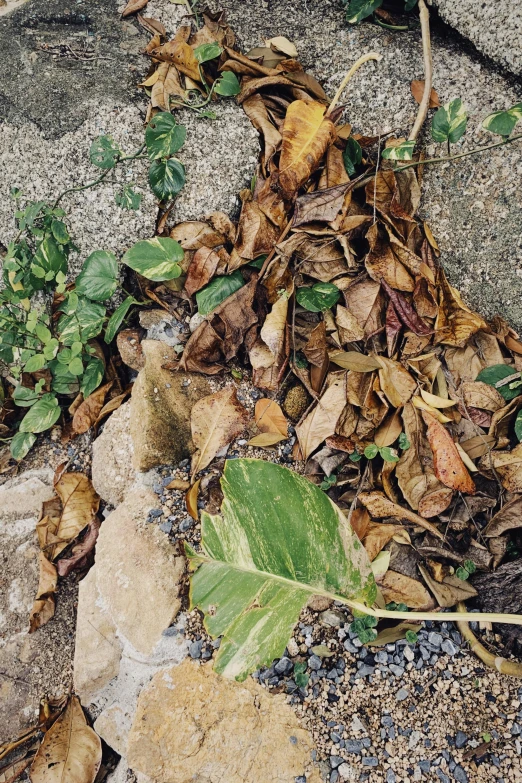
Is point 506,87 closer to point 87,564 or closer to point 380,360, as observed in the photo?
point 380,360

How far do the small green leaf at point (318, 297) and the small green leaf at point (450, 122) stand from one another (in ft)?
1.63

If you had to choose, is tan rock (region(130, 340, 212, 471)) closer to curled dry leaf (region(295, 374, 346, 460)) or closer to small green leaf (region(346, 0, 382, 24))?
curled dry leaf (region(295, 374, 346, 460))

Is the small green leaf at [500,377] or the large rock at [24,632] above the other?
the small green leaf at [500,377]

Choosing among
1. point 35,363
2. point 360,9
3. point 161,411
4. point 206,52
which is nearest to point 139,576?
point 161,411

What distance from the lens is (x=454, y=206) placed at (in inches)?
67.1

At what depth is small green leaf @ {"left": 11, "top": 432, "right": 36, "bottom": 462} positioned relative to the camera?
1.87 m

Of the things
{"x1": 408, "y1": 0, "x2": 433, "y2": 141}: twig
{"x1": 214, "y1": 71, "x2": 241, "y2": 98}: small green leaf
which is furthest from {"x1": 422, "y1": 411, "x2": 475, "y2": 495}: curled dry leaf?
{"x1": 214, "y1": 71, "x2": 241, "y2": 98}: small green leaf

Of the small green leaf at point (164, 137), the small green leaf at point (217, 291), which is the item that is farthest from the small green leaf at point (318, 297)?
the small green leaf at point (164, 137)

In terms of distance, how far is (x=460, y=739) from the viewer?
129 centimetres

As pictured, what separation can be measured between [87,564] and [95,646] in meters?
0.26

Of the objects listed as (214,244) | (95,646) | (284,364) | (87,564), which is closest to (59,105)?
(214,244)

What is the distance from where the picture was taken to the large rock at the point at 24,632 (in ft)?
5.18

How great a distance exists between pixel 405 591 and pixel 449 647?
0.52ft

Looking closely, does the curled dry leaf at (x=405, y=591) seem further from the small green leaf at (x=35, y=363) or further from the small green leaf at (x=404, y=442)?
the small green leaf at (x=35, y=363)
